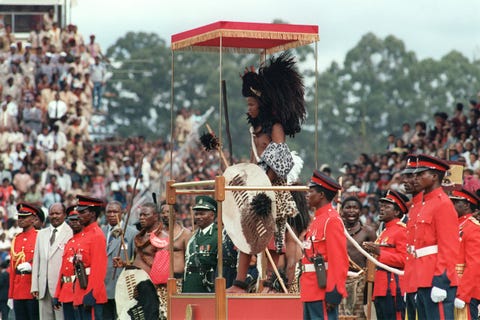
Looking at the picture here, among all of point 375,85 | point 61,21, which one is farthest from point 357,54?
point 61,21

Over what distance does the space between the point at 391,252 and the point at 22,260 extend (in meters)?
5.53

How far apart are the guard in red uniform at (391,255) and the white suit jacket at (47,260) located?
170 inches

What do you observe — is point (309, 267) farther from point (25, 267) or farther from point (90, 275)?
point (25, 267)

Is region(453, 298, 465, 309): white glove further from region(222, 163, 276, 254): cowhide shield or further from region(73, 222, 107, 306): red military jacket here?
region(73, 222, 107, 306): red military jacket

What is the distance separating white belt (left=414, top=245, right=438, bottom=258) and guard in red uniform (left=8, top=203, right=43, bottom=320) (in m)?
7.38

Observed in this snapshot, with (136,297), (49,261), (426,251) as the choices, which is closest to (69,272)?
(136,297)

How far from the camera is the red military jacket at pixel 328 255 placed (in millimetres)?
12930

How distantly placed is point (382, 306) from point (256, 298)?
8.84ft

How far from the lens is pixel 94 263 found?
16484mm

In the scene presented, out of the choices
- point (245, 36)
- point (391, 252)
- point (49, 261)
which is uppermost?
point (245, 36)

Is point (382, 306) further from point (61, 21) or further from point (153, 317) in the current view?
point (61, 21)

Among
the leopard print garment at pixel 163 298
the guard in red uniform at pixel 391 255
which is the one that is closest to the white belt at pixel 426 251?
the guard in red uniform at pixel 391 255

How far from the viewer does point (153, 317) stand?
16703mm

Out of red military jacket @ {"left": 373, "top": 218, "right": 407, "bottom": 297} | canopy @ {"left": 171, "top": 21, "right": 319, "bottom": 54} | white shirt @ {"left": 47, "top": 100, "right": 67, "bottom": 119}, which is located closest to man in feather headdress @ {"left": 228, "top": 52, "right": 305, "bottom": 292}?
canopy @ {"left": 171, "top": 21, "right": 319, "bottom": 54}
